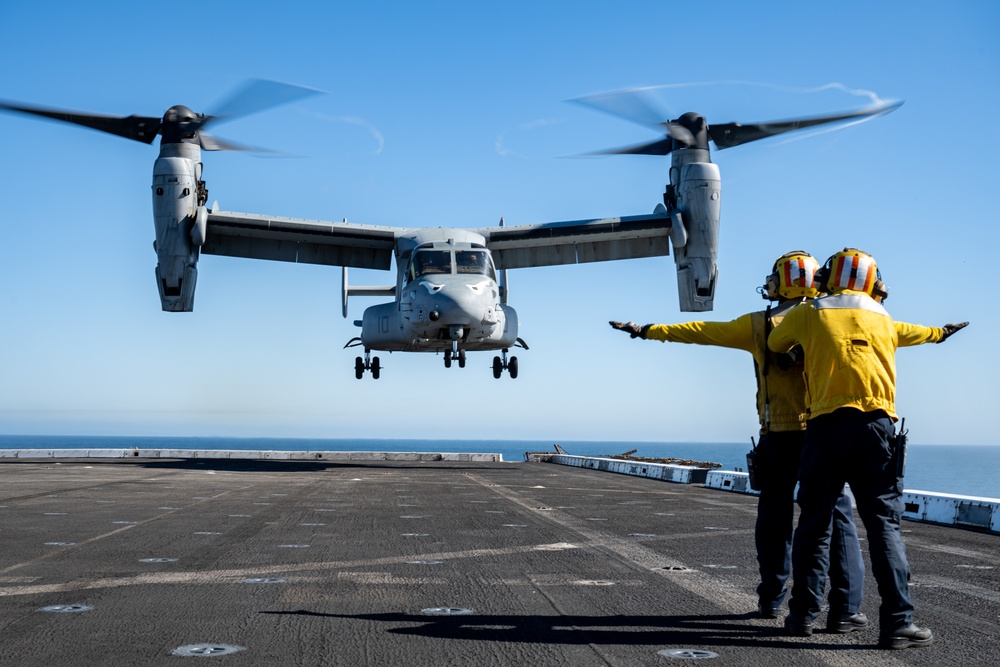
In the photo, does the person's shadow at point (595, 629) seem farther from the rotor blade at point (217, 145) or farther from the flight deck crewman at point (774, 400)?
the rotor blade at point (217, 145)

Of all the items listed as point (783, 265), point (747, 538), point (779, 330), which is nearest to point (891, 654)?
point (779, 330)

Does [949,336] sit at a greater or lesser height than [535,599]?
greater

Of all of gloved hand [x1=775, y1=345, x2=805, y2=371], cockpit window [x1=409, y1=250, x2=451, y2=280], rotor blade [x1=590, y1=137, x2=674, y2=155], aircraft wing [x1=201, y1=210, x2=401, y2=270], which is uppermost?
rotor blade [x1=590, y1=137, x2=674, y2=155]

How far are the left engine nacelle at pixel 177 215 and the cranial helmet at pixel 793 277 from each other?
2287 cm

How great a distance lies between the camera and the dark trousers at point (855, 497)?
16.6ft

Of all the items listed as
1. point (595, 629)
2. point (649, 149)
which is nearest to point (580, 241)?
point (649, 149)

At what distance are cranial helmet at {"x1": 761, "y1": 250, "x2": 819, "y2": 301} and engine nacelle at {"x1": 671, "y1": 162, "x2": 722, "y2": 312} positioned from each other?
22.2 metres

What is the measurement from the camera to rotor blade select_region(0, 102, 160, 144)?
2755 cm

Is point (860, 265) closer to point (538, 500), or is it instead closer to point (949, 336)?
point (949, 336)

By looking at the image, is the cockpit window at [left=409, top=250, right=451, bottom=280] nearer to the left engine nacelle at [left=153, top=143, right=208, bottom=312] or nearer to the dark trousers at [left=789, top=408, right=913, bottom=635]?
the left engine nacelle at [left=153, top=143, right=208, bottom=312]

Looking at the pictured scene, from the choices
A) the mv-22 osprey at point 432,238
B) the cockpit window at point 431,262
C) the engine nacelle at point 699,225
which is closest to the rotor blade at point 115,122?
the mv-22 osprey at point 432,238

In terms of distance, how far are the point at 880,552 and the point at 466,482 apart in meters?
15.3

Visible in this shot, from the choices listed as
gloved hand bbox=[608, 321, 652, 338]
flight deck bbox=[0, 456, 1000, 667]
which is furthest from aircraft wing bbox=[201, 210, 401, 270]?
gloved hand bbox=[608, 321, 652, 338]

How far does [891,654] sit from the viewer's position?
4695mm
